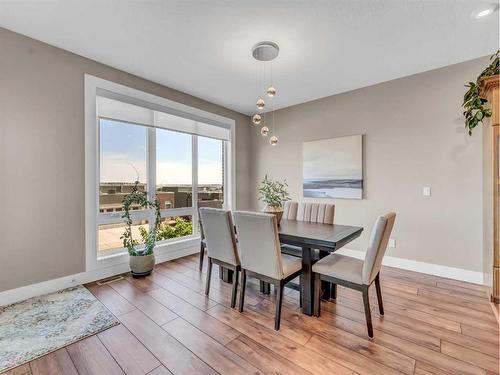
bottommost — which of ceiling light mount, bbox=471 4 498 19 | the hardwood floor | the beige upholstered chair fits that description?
the hardwood floor

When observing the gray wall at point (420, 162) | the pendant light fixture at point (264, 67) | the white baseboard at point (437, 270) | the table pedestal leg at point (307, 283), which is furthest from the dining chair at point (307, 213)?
the white baseboard at point (437, 270)

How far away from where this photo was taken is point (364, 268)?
74.4 inches

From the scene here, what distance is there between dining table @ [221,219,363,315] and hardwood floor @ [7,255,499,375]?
183mm

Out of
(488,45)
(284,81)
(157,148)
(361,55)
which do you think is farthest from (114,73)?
(488,45)

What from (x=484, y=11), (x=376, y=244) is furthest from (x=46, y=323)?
(x=484, y=11)

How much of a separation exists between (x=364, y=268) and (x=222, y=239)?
1.32m

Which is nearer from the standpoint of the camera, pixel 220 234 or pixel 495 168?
pixel 495 168

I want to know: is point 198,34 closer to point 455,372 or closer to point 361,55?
point 361,55

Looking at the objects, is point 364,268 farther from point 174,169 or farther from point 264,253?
point 174,169

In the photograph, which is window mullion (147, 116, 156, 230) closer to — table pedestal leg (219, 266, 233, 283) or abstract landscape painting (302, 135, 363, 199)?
table pedestal leg (219, 266, 233, 283)

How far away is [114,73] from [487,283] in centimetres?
508

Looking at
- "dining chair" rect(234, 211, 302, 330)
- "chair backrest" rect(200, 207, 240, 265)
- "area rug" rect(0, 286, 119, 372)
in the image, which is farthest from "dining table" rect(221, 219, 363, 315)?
"area rug" rect(0, 286, 119, 372)

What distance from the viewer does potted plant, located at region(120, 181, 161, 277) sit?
3061mm

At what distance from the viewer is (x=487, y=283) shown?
253cm
